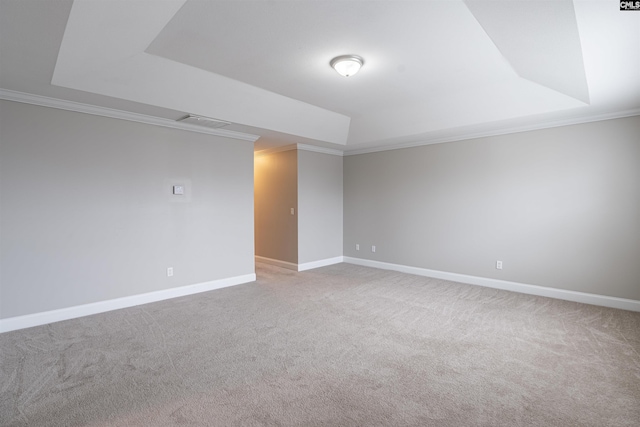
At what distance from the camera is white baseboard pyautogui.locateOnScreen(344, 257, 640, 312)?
13.3ft

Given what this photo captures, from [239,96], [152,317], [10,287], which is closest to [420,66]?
[239,96]

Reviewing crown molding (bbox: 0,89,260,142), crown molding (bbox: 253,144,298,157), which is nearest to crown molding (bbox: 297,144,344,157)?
crown molding (bbox: 253,144,298,157)

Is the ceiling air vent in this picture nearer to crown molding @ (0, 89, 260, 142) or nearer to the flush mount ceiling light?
crown molding @ (0, 89, 260, 142)

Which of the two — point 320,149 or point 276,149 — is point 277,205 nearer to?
point 276,149

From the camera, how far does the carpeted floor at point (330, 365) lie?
208 centimetres

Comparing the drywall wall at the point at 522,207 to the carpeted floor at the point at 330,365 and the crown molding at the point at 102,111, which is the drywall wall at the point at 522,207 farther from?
the crown molding at the point at 102,111

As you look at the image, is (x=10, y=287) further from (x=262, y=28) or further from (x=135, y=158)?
(x=262, y=28)

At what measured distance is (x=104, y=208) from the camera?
13.0 feet

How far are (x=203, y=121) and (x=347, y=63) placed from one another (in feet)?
7.35

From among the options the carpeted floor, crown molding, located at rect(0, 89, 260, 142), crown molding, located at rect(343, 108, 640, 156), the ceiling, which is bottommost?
the carpeted floor

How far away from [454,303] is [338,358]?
2188mm


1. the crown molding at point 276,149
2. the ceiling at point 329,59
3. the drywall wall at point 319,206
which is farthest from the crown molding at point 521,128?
the crown molding at point 276,149

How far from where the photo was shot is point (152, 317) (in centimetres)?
379

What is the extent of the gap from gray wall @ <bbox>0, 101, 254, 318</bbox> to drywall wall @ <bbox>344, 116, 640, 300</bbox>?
2991 millimetres
